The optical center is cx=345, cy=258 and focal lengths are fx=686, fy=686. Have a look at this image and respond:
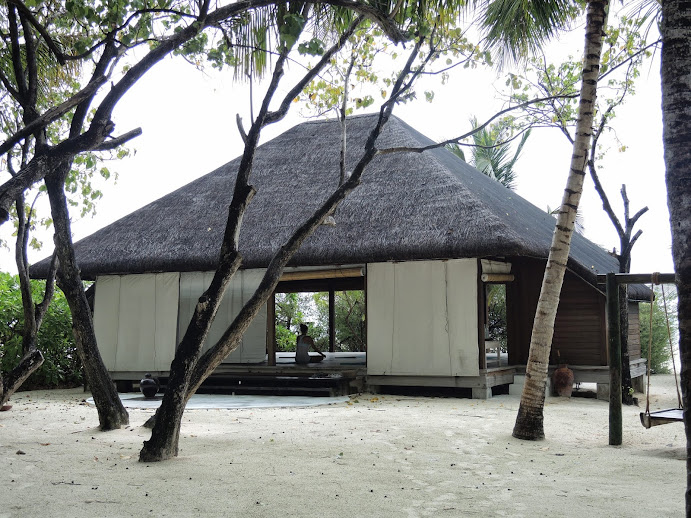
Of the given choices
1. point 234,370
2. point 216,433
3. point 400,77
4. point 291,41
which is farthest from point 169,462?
point 234,370

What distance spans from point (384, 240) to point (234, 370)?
10.4 ft

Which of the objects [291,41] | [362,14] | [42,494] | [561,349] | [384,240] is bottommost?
[42,494]

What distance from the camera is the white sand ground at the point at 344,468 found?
3.55 meters

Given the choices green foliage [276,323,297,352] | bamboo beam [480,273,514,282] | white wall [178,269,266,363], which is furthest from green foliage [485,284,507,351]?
white wall [178,269,266,363]

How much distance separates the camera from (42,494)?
3754mm

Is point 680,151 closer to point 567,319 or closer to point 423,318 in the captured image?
point 423,318

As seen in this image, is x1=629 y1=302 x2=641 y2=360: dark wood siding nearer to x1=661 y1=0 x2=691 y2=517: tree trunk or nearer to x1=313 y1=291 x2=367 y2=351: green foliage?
x1=313 y1=291 x2=367 y2=351: green foliage

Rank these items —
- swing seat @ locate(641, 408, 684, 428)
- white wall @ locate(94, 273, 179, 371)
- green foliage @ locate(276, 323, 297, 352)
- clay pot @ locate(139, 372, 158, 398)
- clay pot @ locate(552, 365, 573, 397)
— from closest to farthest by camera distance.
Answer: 1. swing seat @ locate(641, 408, 684, 428)
2. clay pot @ locate(139, 372, 158, 398)
3. clay pot @ locate(552, 365, 573, 397)
4. white wall @ locate(94, 273, 179, 371)
5. green foliage @ locate(276, 323, 297, 352)

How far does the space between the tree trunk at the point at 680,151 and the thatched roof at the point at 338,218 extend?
18.3 feet

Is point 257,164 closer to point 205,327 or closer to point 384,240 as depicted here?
point 384,240

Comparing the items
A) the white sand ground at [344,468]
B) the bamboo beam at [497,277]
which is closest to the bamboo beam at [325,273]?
the bamboo beam at [497,277]

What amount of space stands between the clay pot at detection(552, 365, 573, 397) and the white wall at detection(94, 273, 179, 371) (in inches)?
220

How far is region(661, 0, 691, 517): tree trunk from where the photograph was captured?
2359 mm

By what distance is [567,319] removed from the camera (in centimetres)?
989
